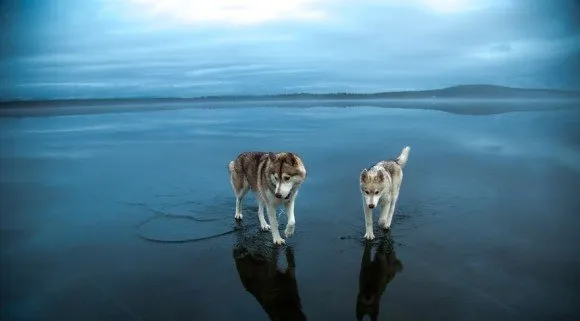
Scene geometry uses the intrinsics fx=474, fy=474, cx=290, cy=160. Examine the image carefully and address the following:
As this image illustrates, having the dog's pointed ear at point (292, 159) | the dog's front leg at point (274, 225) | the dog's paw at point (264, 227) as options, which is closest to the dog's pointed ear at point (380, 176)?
the dog's pointed ear at point (292, 159)

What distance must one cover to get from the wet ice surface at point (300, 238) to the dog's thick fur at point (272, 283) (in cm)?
3

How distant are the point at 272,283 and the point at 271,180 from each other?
151 cm

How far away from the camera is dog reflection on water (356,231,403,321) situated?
19.2ft

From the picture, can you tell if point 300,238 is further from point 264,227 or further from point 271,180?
point 271,180

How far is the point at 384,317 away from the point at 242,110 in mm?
22864

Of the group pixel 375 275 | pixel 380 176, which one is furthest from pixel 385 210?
pixel 375 275

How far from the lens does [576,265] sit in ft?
22.1

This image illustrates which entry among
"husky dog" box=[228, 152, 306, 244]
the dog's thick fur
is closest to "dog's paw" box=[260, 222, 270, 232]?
"husky dog" box=[228, 152, 306, 244]

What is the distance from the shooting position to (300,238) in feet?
25.9

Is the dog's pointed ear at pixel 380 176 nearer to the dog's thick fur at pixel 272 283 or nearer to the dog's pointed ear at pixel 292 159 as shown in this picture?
the dog's pointed ear at pixel 292 159

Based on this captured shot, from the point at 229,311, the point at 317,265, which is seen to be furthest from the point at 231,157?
the point at 229,311

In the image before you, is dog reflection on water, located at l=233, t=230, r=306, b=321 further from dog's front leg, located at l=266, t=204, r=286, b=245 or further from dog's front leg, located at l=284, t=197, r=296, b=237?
dog's front leg, located at l=284, t=197, r=296, b=237

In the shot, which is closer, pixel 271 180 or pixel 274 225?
pixel 271 180

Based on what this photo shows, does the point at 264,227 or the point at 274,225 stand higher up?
the point at 274,225
